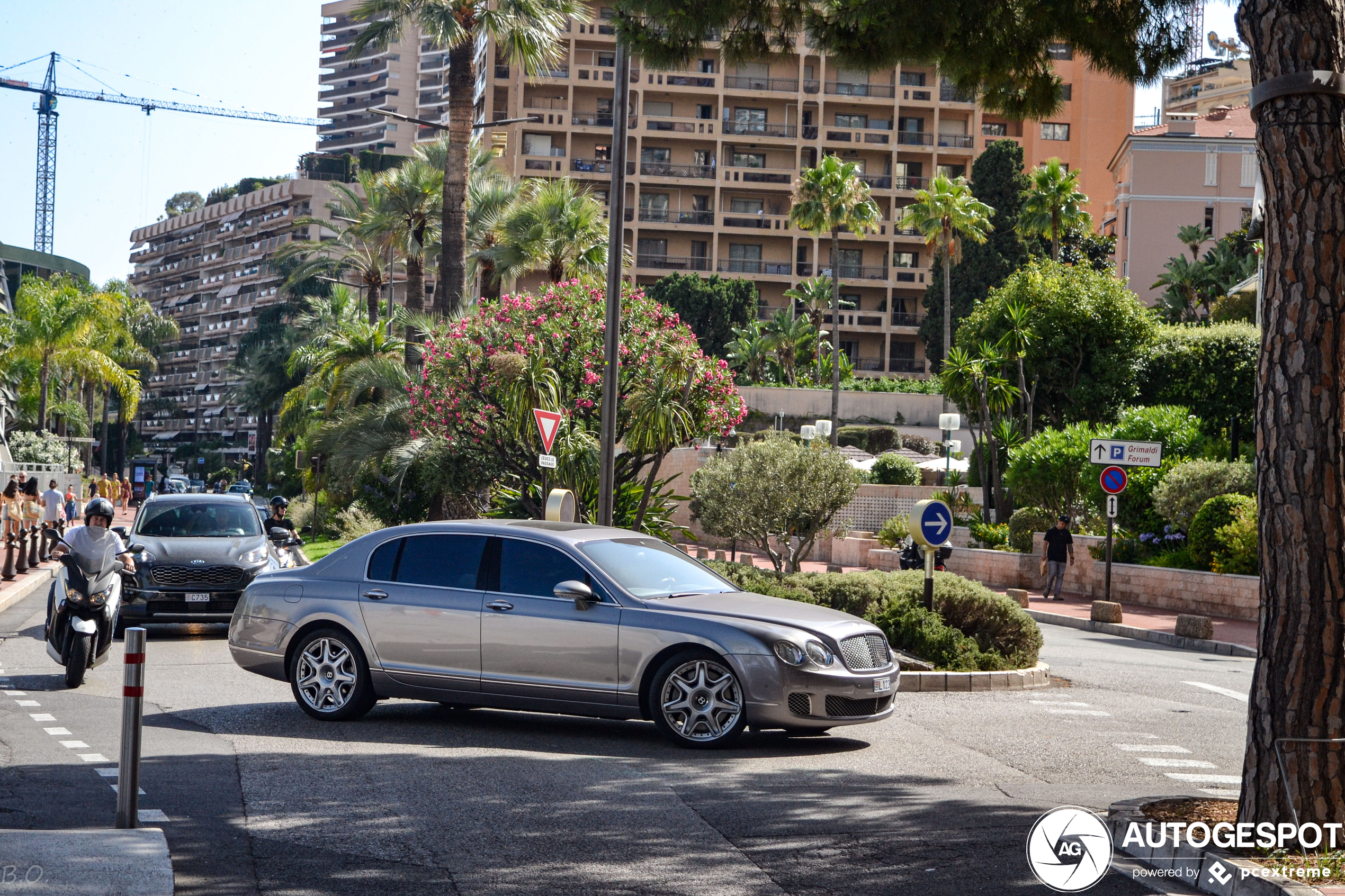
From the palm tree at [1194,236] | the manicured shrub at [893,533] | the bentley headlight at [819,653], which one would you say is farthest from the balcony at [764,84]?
the bentley headlight at [819,653]

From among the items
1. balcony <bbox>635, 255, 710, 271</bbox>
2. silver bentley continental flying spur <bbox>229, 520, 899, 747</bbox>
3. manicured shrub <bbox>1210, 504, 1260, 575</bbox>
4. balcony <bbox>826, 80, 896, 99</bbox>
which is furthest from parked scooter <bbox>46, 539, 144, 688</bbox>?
balcony <bbox>826, 80, 896, 99</bbox>

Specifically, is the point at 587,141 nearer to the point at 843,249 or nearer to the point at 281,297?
the point at 843,249

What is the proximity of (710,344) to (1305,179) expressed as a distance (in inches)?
2979

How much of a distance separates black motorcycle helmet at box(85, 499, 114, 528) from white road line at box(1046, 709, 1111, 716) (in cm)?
820

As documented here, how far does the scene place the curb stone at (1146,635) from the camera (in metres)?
20.5

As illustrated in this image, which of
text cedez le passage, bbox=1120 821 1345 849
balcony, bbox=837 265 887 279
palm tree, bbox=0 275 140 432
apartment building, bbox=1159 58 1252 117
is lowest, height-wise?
text cedez le passage, bbox=1120 821 1345 849

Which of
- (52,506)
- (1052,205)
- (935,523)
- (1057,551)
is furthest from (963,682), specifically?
(1052,205)

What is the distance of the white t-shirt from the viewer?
24312 mm

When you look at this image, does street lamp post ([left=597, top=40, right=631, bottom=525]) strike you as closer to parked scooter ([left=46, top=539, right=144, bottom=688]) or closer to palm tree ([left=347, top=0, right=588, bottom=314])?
parked scooter ([left=46, top=539, right=144, bottom=688])

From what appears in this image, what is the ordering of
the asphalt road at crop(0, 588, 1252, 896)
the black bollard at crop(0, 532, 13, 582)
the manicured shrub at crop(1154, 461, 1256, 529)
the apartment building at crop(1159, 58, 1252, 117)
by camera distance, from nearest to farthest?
the asphalt road at crop(0, 588, 1252, 896), the black bollard at crop(0, 532, 13, 582), the manicured shrub at crop(1154, 461, 1256, 529), the apartment building at crop(1159, 58, 1252, 117)

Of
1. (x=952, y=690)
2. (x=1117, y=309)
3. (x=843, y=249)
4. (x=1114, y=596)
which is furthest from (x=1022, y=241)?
(x=952, y=690)

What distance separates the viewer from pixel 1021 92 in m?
12.1

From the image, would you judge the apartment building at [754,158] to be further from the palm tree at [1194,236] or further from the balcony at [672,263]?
the palm tree at [1194,236]

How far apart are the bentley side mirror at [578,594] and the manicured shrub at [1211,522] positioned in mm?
19906
